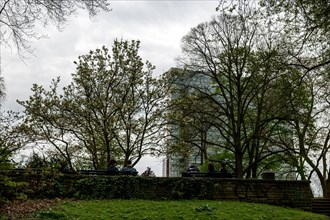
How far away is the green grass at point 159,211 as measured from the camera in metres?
12.1

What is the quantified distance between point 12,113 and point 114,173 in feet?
15.2

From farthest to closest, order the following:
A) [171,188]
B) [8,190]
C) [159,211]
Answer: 1. [171,188]
2. [159,211]
3. [8,190]

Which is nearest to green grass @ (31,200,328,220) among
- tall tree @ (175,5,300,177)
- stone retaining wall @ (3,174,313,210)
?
stone retaining wall @ (3,174,313,210)

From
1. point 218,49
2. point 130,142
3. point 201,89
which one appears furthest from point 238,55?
point 130,142

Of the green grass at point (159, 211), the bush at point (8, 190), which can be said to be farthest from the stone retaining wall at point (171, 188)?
the bush at point (8, 190)

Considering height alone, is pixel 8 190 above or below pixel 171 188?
below

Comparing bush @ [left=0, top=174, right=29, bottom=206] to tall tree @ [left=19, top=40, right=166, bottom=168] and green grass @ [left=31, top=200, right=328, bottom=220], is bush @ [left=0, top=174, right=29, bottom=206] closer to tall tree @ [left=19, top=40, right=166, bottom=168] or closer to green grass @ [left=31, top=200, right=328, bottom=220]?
green grass @ [left=31, top=200, right=328, bottom=220]

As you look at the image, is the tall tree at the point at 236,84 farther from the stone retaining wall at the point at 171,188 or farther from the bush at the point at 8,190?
the bush at the point at 8,190

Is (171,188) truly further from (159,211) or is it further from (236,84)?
(236,84)

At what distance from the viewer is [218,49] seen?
84.4 feet

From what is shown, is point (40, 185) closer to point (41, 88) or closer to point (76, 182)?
point (76, 182)

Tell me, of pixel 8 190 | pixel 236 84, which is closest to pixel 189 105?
pixel 236 84

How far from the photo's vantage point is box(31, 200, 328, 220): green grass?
12.1 m

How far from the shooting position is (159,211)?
1302 centimetres
